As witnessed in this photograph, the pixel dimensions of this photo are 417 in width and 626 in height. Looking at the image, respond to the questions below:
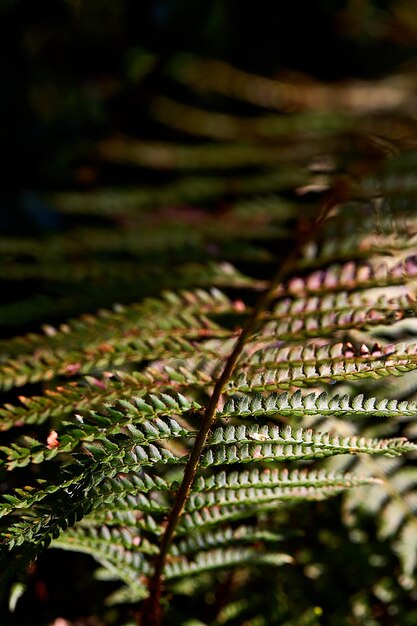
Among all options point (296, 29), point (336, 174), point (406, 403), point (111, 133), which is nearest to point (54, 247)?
point (336, 174)

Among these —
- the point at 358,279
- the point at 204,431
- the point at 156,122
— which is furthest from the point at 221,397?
the point at 156,122

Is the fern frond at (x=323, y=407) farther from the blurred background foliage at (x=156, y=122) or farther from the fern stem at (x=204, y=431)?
the blurred background foliage at (x=156, y=122)

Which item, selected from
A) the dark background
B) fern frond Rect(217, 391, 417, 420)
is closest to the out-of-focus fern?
fern frond Rect(217, 391, 417, 420)

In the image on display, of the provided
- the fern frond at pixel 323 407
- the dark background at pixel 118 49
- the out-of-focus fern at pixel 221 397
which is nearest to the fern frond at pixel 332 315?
the out-of-focus fern at pixel 221 397

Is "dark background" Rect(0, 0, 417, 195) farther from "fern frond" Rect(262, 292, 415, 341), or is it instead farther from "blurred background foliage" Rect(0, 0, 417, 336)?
"fern frond" Rect(262, 292, 415, 341)

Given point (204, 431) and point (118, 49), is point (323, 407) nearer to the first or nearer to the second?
point (204, 431)

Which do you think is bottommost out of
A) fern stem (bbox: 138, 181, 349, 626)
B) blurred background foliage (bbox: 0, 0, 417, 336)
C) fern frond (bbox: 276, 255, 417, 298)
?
fern stem (bbox: 138, 181, 349, 626)

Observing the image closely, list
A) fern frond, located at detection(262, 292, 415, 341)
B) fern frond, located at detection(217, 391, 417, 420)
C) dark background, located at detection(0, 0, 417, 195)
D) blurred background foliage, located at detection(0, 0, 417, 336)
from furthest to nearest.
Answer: dark background, located at detection(0, 0, 417, 195)
blurred background foliage, located at detection(0, 0, 417, 336)
fern frond, located at detection(262, 292, 415, 341)
fern frond, located at detection(217, 391, 417, 420)

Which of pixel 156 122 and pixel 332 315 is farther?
pixel 156 122
